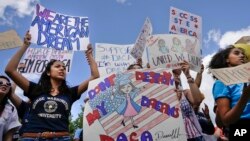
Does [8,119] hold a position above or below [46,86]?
below

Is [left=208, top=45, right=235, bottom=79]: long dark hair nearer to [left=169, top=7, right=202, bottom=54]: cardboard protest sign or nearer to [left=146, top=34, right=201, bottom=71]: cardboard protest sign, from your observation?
[left=146, top=34, right=201, bottom=71]: cardboard protest sign

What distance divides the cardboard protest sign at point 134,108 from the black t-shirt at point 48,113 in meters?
0.24

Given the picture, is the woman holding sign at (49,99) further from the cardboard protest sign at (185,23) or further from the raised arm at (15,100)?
the cardboard protest sign at (185,23)

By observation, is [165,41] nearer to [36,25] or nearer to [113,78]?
[113,78]

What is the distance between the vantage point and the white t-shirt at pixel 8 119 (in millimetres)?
4391

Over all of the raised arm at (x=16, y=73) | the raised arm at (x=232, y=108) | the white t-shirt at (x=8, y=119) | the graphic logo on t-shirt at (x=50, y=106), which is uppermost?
A: the raised arm at (x=16, y=73)

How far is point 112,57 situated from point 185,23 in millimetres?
1646

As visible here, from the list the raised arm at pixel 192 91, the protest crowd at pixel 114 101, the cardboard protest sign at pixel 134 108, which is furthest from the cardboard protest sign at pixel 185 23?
the cardboard protest sign at pixel 134 108

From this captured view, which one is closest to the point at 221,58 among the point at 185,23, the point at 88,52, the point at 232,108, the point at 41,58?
the point at 232,108

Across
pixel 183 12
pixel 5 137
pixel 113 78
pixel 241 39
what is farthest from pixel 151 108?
pixel 183 12

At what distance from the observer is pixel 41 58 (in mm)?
6129

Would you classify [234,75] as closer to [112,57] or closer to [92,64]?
[92,64]

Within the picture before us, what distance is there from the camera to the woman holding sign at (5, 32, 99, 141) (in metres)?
3.94

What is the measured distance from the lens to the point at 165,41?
17.3 feet
